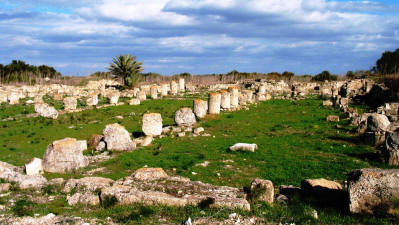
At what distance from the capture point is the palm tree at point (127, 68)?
4956cm

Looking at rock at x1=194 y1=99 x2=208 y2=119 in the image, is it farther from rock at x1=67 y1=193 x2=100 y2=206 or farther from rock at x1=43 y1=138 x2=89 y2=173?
rock at x1=67 y1=193 x2=100 y2=206

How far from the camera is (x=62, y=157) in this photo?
1264 cm

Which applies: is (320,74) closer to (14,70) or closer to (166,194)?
(14,70)

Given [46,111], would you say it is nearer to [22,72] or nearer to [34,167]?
[34,167]

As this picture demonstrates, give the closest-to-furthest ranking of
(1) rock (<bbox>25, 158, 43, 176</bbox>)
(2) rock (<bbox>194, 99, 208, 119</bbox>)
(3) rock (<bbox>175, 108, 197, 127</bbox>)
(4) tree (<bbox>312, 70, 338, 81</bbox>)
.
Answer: (1) rock (<bbox>25, 158, 43, 176</bbox>)
(3) rock (<bbox>175, 108, 197, 127</bbox>)
(2) rock (<bbox>194, 99, 208, 119</bbox>)
(4) tree (<bbox>312, 70, 338, 81</bbox>)

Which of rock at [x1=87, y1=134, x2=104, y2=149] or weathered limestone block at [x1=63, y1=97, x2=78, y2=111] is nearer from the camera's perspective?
rock at [x1=87, y1=134, x2=104, y2=149]

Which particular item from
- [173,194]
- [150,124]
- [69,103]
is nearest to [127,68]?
[69,103]

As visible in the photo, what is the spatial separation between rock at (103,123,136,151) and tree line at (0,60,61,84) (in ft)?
194

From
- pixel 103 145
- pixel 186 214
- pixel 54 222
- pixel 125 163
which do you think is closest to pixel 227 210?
pixel 186 214

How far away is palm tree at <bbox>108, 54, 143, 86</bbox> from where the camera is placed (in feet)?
163

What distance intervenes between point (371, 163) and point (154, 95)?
29.6 metres

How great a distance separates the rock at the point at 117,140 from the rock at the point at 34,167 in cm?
386

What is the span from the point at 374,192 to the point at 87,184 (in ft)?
23.7

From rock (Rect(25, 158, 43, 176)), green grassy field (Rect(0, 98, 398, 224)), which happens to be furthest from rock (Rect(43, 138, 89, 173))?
green grassy field (Rect(0, 98, 398, 224))
